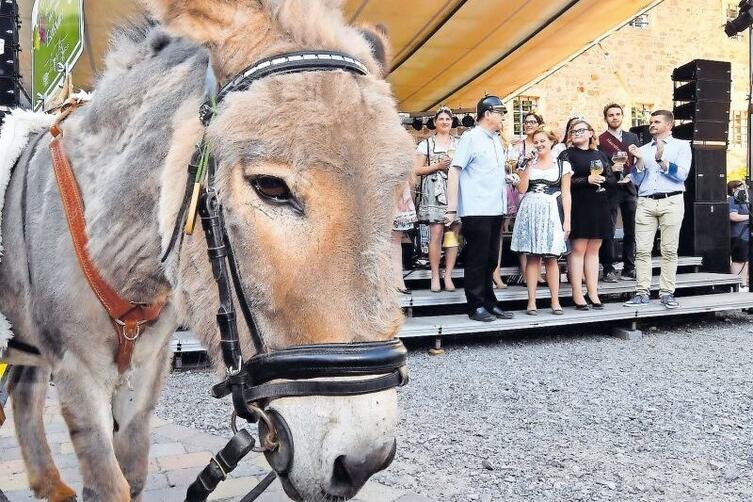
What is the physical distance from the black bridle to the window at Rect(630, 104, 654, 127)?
90.6ft

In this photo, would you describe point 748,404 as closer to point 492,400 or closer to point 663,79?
point 492,400

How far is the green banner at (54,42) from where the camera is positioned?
3.57m

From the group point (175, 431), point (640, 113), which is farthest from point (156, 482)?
point (640, 113)

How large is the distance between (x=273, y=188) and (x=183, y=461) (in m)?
2.81

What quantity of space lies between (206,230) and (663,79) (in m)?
28.6

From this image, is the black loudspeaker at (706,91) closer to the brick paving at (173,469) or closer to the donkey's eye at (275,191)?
the brick paving at (173,469)

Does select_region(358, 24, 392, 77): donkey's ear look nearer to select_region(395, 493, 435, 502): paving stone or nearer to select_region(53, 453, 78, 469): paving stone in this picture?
select_region(395, 493, 435, 502): paving stone

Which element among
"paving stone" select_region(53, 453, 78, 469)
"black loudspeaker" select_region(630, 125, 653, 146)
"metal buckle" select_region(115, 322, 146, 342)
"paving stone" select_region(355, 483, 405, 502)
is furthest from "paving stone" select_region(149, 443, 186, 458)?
→ "black loudspeaker" select_region(630, 125, 653, 146)

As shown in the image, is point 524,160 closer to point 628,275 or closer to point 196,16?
point 628,275

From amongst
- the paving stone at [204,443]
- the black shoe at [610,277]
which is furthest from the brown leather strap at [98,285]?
the black shoe at [610,277]

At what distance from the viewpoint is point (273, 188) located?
4.30 ft

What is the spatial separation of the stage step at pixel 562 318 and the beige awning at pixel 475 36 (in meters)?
2.86

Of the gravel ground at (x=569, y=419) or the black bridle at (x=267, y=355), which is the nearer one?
the black bridle at (x=267, y=355)

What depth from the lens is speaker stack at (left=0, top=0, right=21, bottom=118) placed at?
18.2 feet
